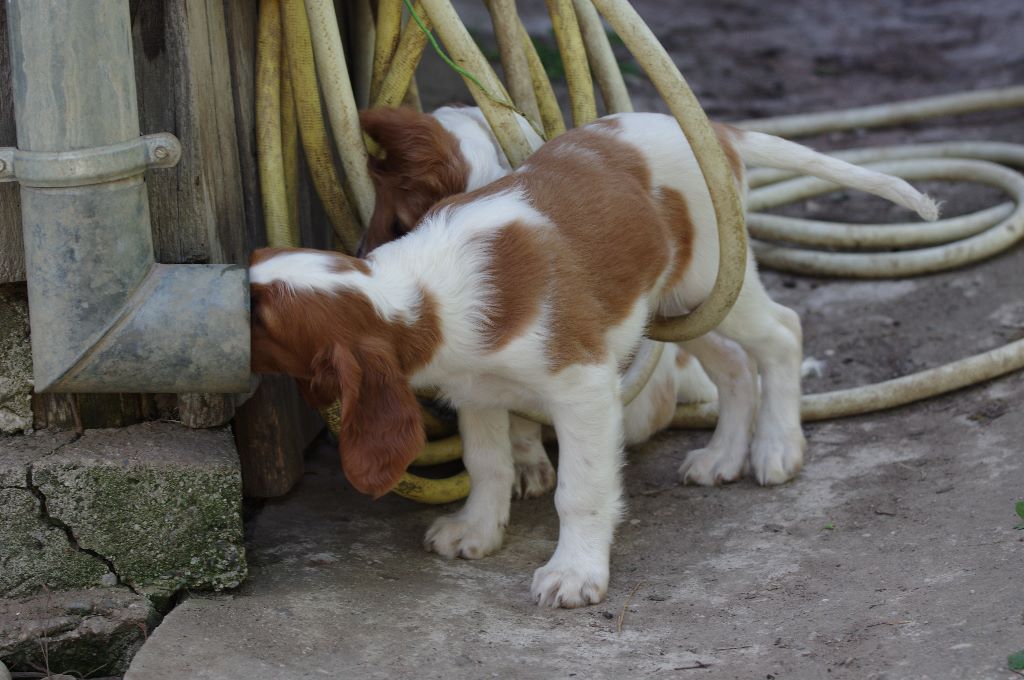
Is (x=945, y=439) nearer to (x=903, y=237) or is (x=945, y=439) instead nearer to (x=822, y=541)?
(x=822, y=541)

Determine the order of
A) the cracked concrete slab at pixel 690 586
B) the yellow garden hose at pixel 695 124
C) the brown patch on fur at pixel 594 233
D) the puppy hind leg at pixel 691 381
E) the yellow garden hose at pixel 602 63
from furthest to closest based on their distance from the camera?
the puppy hind leg at pixel 691 381 < the yellow garden hose at pixel 602 63 < the yellow garden hose at pixel 695 124 < the brown patch on fur at pixel 594 233 < the cracked concrete slab at pixel 690 586

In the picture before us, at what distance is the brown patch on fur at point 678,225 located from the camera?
353 centimetres

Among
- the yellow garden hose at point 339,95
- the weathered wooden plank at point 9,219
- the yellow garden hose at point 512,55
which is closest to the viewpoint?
the weathered wooden plank at point 9,219

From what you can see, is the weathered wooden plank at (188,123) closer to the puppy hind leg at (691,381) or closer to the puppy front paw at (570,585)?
the puppy front paw at (570,585)

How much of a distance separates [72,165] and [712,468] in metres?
2.13

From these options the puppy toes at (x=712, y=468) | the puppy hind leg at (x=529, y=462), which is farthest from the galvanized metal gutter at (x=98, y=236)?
the puppy toes at (x=712, y=468)

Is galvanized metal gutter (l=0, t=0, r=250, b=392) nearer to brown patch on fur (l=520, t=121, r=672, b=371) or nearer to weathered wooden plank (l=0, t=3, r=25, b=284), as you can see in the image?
weathered wooden plank (l=0, t=3, r=25, b=284)

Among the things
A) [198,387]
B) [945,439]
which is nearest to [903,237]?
[945,439]

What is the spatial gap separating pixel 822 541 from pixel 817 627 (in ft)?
1.98

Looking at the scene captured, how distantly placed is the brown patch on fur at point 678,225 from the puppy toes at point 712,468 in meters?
0.68

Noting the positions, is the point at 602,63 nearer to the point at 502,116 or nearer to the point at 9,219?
the point at 502,116

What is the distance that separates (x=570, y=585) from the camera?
3186 mm

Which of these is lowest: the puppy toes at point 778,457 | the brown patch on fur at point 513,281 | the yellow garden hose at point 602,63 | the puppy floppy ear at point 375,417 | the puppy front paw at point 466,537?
the puppy front paw at point 466,537

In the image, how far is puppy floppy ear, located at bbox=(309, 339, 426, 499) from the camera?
288 cm
